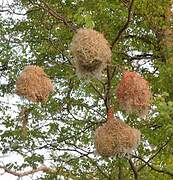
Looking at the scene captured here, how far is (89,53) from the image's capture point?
421cm

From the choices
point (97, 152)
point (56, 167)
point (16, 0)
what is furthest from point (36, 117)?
point (97, 152)

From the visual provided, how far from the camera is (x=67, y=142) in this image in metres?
9.26

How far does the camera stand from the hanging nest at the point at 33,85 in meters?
4.32

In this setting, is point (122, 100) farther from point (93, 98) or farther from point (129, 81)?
point (93, 98)

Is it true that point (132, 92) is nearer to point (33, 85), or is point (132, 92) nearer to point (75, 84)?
point (33, 85)

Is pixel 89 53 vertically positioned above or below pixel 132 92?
above

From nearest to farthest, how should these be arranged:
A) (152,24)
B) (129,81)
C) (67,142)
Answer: (129,81) < (152,24) < (67,142)

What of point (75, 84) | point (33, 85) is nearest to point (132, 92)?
point (33, 85)

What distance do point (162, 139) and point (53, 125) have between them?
2221mm

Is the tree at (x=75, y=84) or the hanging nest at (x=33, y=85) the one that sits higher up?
the tree at (x=75, y=84)

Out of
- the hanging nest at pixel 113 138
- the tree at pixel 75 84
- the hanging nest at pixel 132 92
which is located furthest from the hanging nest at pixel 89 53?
the tree at pixel 75 84

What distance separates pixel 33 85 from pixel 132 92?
757 millimetres

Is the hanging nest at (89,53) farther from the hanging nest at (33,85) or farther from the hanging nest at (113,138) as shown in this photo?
the hanging nest at (113,138)

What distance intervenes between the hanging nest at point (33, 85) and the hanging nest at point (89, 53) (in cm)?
28
